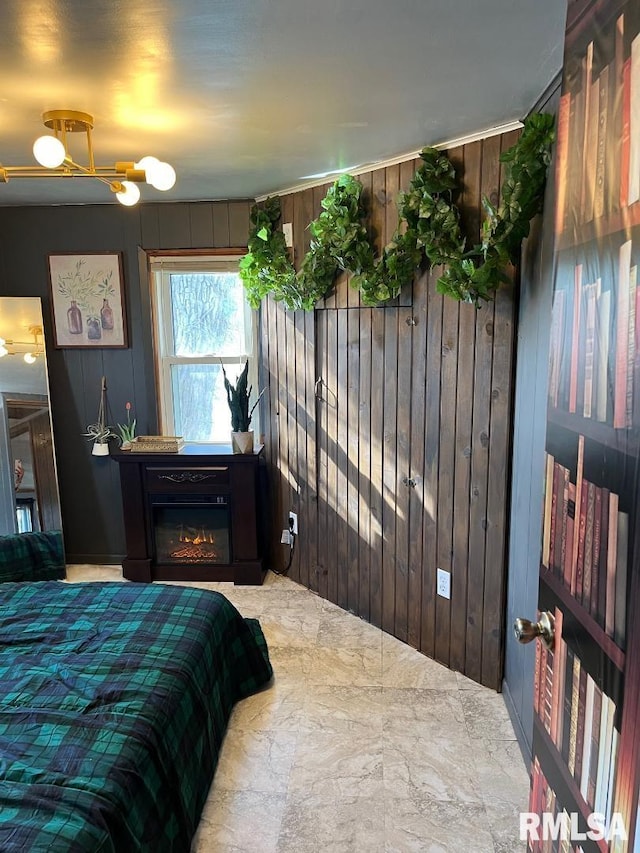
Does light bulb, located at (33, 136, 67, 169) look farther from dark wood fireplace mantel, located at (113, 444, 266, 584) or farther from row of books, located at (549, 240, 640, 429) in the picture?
dark wood fireplace mantel, located at (113, 444, 266, 584)

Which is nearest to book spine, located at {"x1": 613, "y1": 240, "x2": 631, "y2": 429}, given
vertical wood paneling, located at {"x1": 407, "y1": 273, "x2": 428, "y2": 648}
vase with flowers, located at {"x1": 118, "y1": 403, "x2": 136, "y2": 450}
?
vertical wood paneling, located at {"x1": 407, "y1": 273, "x2": 428, "y2": 648}

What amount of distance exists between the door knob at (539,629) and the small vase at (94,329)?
3.38 metres

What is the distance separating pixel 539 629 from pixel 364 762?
4.49 ft

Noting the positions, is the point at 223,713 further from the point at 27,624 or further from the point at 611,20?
the point at 611,20

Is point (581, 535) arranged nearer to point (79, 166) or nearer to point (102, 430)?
point (79, 166)

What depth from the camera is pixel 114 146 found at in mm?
2596

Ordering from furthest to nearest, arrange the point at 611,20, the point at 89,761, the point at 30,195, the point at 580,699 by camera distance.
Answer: the point at 30,195
the point at 89,761
the point at 580,699
the point at 611,20

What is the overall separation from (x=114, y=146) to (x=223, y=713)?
2366mm

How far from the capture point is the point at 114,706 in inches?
69.7

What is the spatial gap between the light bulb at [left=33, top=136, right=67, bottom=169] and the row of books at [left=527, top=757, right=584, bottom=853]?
2.06m

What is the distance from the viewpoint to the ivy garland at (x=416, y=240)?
2.05m

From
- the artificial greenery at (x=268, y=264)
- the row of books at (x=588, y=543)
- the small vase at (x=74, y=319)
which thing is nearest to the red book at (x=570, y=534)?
the row of books at (x=588, y=543)

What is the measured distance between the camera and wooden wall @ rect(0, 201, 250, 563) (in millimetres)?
3762

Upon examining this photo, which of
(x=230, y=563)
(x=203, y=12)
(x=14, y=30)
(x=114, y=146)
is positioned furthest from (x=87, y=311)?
(x=203, y=12)
